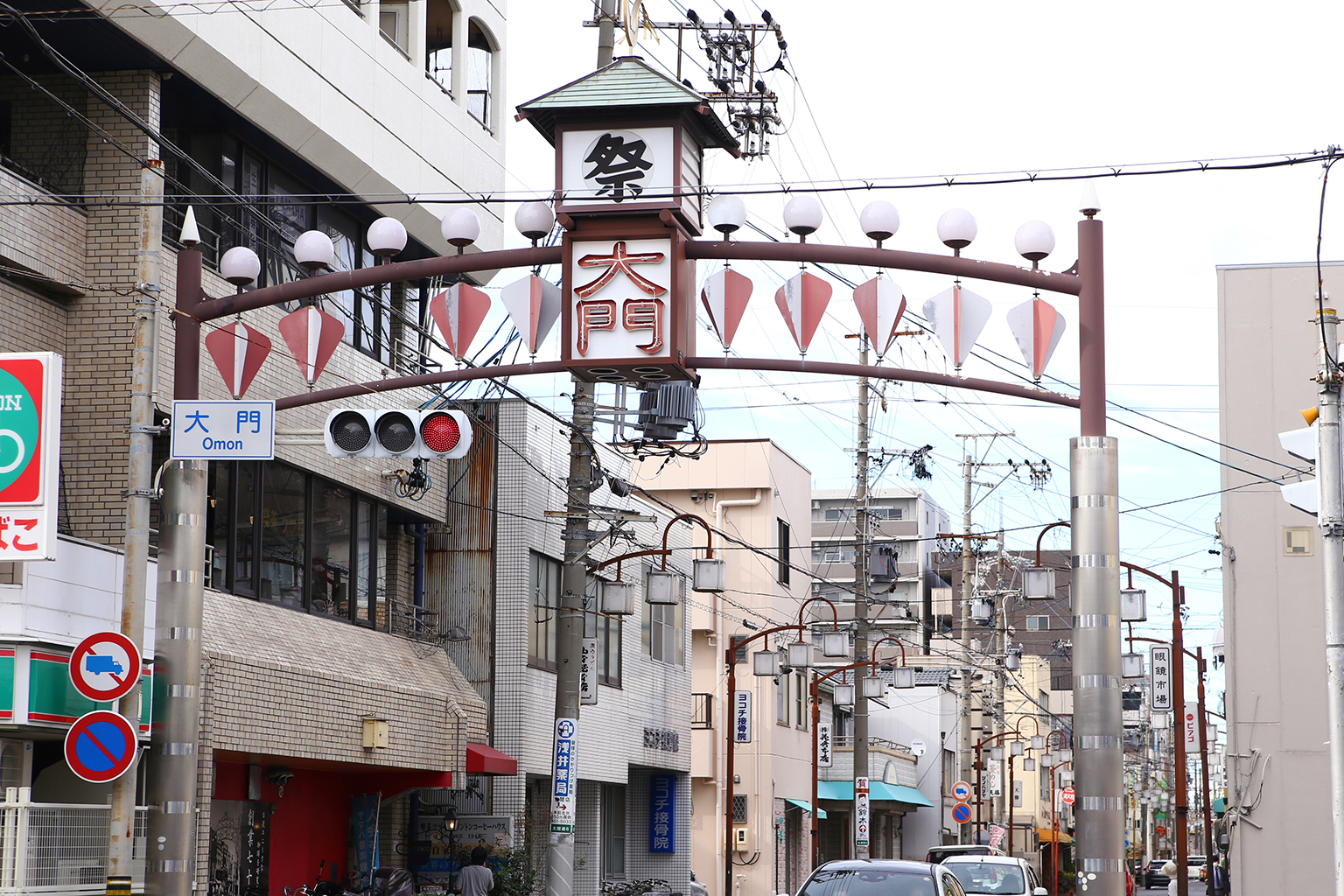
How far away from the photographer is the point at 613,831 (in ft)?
118

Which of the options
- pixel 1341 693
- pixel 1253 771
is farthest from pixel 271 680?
pixel 1253 771

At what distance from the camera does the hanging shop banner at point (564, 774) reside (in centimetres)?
2039

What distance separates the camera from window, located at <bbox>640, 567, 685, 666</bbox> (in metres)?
35.6

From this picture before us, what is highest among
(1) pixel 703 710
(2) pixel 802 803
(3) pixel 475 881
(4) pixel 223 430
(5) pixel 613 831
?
(4) pixel 223 430

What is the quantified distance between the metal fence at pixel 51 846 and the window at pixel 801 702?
112 ft

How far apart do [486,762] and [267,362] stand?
8348 mm

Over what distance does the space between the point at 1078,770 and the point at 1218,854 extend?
33.7 metres

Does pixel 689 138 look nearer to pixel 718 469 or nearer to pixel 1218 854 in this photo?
pixel 718 469

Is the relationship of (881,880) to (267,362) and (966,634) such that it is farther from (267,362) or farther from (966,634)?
(966,634)

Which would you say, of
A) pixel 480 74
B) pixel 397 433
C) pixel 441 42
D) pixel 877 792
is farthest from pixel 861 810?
pixel 397 433

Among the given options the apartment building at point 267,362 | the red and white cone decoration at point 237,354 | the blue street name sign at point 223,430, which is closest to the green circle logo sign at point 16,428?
the apartment building at point 267,362

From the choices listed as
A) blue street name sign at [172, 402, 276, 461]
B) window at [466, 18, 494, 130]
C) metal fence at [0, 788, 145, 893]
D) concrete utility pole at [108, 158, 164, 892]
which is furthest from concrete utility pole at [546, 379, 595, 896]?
window at [466, 18, 494, 130]

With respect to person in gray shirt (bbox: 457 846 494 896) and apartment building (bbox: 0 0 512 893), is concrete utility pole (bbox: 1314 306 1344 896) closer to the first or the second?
apartment building (bbox: 0 0 512 893)

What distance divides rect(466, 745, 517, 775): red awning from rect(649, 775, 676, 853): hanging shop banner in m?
11.8
